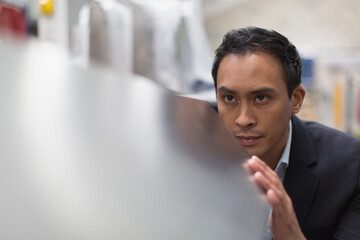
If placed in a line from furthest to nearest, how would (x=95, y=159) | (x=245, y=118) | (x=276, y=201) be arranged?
(x=245, y=118) → (x=276, y=201) → (x=95, y=159)

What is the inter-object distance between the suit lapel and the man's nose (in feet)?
0.52

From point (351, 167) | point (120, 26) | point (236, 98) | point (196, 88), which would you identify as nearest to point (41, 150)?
point (236, 98)

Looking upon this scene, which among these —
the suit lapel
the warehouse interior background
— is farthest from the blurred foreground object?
the suit lapel

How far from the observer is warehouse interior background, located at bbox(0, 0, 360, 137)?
173 cm

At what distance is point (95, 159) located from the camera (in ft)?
0.98

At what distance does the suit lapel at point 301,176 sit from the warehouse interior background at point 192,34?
225 mm

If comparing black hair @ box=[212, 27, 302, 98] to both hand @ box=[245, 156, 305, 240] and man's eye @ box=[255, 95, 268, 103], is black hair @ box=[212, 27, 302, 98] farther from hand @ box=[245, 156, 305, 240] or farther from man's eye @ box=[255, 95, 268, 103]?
hand @ box=[245, 156, 305, 240]

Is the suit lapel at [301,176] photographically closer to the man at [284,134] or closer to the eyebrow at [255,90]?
the man at [284,134]

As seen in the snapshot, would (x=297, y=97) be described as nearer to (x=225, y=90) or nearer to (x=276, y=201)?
(x=225, y=90)

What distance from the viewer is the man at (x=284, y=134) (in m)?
0.82

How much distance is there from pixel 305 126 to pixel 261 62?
26 cm

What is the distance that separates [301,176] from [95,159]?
67 cm

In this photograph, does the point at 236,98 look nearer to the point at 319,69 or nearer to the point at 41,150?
the point at 41,150

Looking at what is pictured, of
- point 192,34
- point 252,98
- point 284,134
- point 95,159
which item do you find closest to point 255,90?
point 252,98
